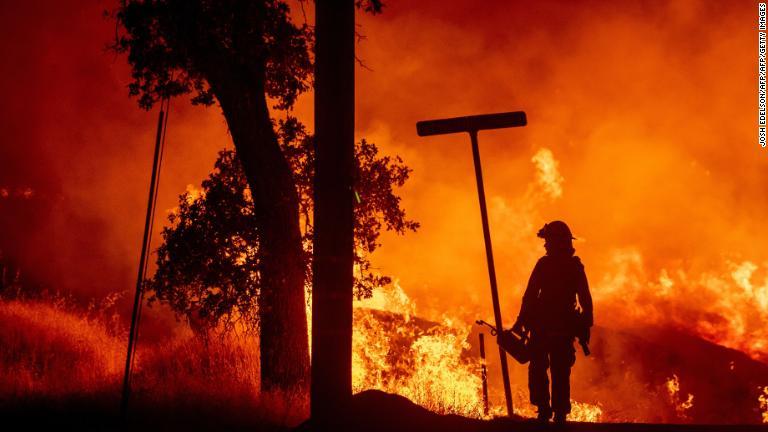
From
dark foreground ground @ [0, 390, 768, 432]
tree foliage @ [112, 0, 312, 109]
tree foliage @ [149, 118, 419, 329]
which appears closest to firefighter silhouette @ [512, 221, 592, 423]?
dark foreground ground @ [0, 390, 768, 432]

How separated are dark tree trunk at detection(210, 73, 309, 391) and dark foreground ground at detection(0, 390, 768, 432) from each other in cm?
156

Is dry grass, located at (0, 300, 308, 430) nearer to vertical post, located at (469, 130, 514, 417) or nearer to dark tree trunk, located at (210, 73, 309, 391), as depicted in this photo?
dark tree trunk, located at (210, 73, 309, 391)

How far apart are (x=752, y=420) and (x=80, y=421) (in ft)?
109

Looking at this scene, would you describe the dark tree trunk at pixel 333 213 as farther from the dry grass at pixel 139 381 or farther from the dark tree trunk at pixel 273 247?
the dark tree trunk at pixel 273 247

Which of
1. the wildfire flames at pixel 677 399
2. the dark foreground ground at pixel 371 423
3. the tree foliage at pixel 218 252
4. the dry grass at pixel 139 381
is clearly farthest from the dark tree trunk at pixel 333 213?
the wildfire flames at pixel 677 399

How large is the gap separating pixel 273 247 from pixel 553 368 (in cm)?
415

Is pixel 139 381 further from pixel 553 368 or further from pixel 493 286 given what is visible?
pixel 553 368

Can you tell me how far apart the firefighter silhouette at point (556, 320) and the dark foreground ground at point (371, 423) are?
1.15 feet

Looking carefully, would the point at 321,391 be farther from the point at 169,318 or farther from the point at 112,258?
the point at 112,258

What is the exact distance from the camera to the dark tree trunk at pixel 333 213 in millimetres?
4586

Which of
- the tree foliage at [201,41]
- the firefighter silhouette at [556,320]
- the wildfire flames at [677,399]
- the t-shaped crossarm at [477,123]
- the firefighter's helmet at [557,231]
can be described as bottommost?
the wildfire flames at [677,399]

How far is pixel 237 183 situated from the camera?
9.16 metres

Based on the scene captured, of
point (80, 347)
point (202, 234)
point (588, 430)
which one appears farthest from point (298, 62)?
point (80, 347)

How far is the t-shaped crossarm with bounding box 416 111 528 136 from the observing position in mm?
8117
